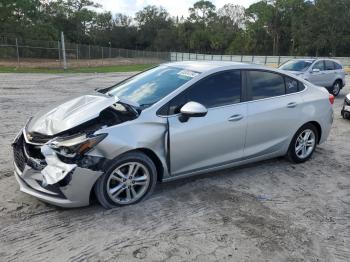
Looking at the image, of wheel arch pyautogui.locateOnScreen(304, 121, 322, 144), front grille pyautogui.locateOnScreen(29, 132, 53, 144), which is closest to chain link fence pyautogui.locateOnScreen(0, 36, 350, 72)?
wheel arch pyautogui.locateOnScreen(304, 121, 322, 144)

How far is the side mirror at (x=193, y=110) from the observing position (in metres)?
4.35

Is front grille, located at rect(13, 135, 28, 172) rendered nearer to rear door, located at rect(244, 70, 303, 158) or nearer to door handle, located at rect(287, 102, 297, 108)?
rear door, located at rect(244, 70, 303, 158)

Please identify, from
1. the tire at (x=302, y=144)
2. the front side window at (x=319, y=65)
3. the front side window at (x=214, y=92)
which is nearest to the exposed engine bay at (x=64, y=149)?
the front side window at (x=214, y=92)

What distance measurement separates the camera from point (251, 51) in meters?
A: 81.2

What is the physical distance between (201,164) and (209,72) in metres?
1.21

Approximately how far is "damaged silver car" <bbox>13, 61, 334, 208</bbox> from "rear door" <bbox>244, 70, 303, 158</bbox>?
15 mm

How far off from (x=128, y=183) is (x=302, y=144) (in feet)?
10.5

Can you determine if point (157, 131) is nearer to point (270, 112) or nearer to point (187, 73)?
point (187, 73)

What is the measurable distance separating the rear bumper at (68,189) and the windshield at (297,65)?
1187 cm

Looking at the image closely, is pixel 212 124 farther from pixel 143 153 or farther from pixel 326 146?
pixel 326 146

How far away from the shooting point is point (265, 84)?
18.0 ft

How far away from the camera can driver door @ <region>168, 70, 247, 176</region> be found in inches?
177

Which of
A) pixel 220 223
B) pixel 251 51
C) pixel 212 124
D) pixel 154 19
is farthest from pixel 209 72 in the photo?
pixel 154 19

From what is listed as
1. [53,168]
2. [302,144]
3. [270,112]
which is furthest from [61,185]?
[302,144]
